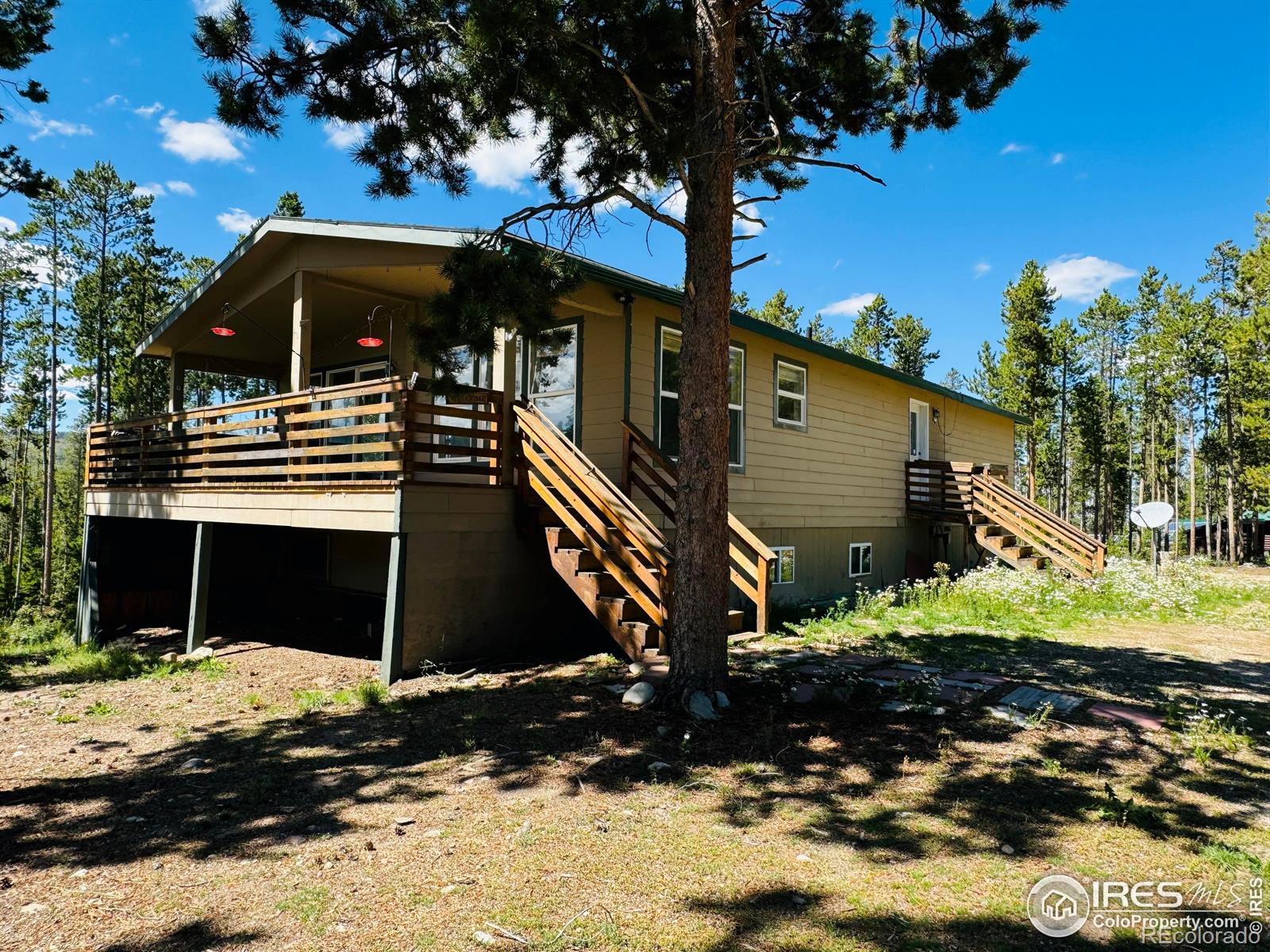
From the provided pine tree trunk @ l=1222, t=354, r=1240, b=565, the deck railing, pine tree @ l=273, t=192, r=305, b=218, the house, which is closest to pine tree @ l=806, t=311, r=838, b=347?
pine tree trunk @ l=1222, t=354, r=1240, b=565

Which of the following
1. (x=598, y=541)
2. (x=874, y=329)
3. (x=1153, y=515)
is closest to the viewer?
(x=598, y=541)

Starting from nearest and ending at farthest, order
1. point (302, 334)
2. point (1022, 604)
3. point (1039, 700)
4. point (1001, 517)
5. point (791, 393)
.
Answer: point (1039, 700) < point (302, 334) < point (1022, 604) < point (791, 393) < point (1001, 517)

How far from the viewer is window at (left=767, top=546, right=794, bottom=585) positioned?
39.3 feet

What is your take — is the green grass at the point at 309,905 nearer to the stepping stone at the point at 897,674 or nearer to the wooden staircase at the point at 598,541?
the wooden staircase at the point at 598,541

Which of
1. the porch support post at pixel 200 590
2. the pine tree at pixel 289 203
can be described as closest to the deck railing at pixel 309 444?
the porch support post at pixel 200 590

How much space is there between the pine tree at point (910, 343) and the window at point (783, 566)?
1224 inches

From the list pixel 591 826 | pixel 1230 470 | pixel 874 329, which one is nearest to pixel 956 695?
pixel 591 826

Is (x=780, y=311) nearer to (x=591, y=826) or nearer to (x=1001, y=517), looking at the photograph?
(x=1001, y=517)

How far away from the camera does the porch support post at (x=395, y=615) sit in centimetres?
679

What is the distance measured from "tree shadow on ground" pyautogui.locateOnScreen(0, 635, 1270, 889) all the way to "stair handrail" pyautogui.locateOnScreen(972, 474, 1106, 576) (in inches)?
402

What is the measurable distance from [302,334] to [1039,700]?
28.0 ft

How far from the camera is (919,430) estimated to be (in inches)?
682

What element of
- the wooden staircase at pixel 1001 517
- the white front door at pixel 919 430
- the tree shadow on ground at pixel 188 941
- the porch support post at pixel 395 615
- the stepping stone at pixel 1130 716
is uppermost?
the white front door at pixel 919 430

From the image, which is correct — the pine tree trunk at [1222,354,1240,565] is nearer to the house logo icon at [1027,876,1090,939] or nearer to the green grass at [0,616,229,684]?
the house logo icon at [1027,876,1090,939]
